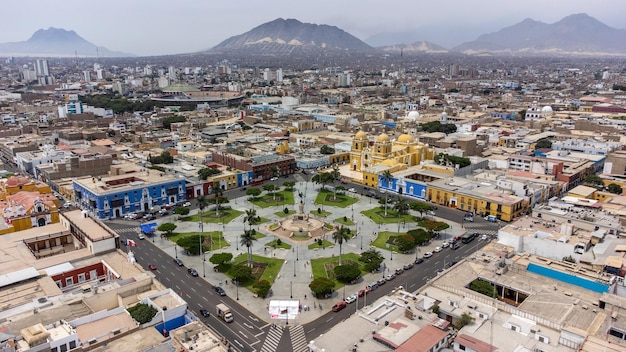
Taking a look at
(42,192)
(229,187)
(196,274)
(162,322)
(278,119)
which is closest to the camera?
(162,322)

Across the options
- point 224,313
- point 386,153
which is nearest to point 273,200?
point 386,153

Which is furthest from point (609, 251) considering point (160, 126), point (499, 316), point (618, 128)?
point (160, 126)

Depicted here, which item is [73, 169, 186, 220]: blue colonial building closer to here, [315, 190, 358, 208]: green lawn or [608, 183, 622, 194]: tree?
[315, 190, 358, 208]: green lawn

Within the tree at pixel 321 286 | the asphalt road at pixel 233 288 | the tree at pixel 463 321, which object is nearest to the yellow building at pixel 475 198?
the asphalt road at pixel 233 288

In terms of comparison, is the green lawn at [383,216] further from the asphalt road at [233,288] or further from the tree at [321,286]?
the tree at [321,286]

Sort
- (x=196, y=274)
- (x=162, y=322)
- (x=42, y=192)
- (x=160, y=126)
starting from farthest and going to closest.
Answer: (x=160, y=126), (x=42, y=192), (x=196, y=274), (x=162, y=322)

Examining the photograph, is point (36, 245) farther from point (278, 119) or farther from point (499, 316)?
point (278, 119)

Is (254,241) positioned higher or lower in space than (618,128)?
lower

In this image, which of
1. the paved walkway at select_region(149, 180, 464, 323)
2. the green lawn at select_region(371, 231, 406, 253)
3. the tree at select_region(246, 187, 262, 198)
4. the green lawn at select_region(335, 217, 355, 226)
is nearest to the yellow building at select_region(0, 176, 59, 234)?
the paved walkway at select_region(149, 180, 464, 323)
